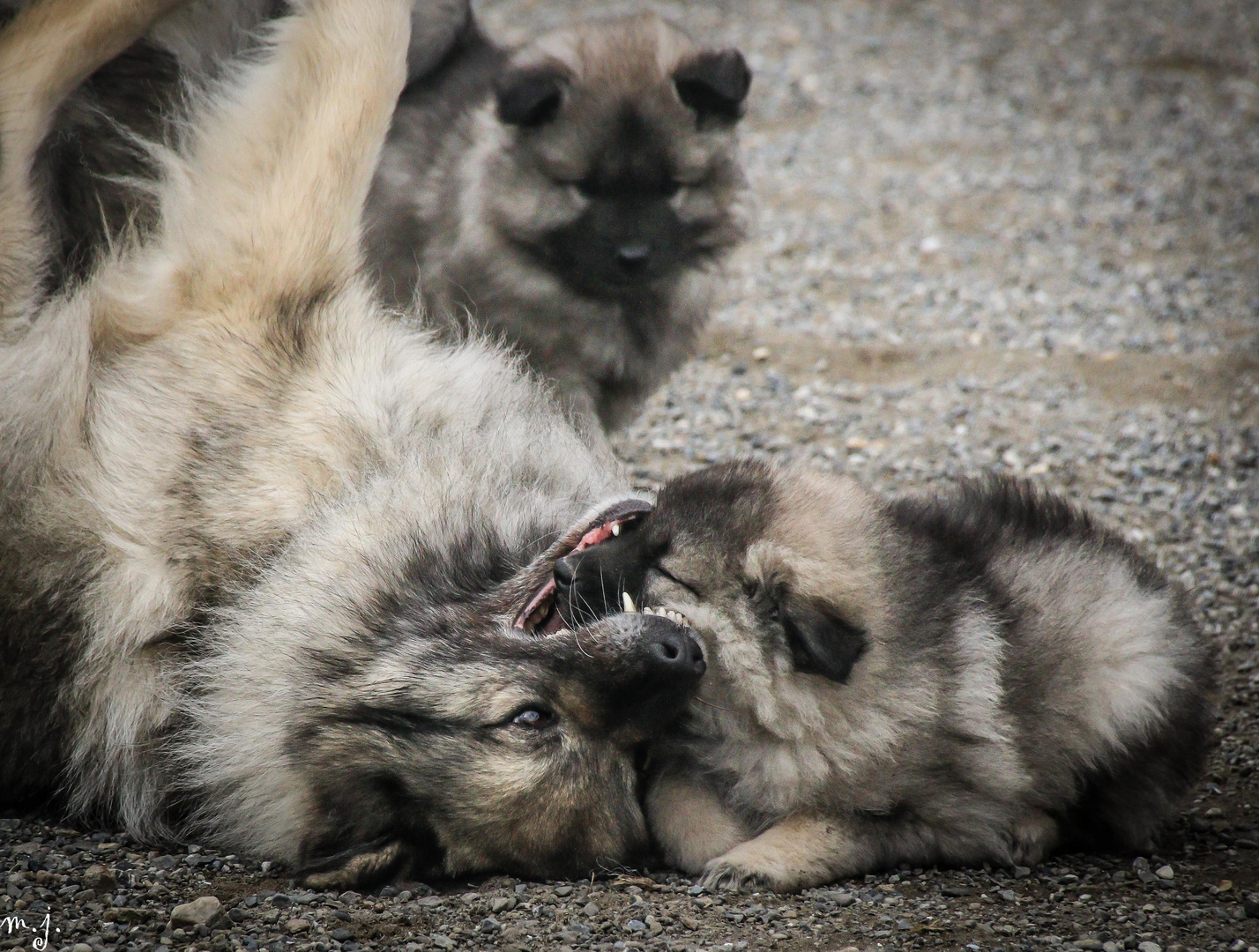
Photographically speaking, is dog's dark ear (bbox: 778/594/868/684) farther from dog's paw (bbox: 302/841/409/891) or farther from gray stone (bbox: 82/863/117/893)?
gray stone (bbox: 82/863/117/893)

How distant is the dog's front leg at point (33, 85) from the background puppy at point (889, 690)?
1.36 metres

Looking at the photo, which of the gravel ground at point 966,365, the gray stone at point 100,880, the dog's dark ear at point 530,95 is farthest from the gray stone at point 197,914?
the dog's dark ear at point 530,95

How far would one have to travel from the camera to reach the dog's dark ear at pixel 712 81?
11.8ft

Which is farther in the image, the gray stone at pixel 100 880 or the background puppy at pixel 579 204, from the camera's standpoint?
the background puppy at pixel 579 204

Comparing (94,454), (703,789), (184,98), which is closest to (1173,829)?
(703,789)

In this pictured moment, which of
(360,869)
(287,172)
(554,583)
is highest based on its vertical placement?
(287,172)

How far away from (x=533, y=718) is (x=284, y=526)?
676mm

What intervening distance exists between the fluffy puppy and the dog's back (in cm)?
141

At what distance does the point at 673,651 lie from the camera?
210 centimetres

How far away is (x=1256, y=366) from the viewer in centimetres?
414

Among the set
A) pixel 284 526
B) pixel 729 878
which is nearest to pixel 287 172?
pixel 284 526

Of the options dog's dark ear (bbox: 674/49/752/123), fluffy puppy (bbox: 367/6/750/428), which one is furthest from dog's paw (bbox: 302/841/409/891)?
dog's dark ear (bbox: 674/49/752/123)

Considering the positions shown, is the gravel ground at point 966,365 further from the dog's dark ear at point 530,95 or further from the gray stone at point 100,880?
the dog's dark ear at point 530,95

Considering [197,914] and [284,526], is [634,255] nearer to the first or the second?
[284,526]
